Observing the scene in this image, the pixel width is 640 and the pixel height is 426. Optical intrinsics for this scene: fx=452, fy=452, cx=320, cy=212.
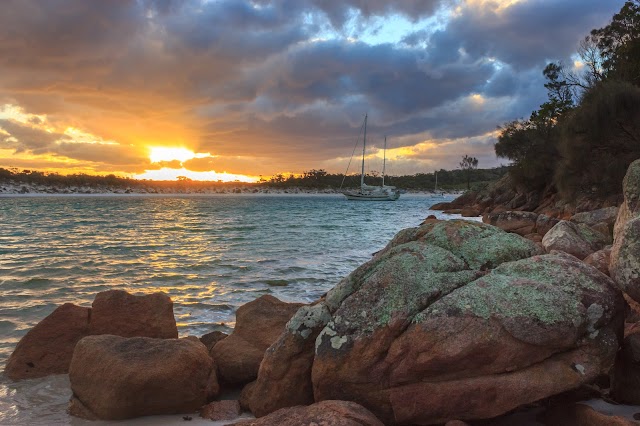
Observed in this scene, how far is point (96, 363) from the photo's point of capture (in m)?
6.12

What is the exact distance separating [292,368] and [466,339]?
7.12 feet

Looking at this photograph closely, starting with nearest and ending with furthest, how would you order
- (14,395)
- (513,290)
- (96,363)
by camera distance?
(513,290) < (96,363) < (14,395)

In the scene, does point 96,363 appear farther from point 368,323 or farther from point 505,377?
point 505,377

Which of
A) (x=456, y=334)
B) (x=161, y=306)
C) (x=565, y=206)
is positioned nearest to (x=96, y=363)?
(x=161, y=306)

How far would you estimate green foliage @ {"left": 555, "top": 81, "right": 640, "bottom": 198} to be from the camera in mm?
30750

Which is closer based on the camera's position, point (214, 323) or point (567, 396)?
point (567, 396)

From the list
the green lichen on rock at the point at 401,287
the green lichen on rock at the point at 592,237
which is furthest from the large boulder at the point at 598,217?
the green lichen on rock at the point at 401,287

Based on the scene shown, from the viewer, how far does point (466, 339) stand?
464 centimetres

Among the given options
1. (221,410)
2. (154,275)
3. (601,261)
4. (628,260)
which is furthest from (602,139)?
(221,410)

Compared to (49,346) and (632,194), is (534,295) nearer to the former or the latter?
(632,194)

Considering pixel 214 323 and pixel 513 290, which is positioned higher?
pixel 513 290

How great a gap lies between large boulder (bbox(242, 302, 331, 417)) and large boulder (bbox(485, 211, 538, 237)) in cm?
2098

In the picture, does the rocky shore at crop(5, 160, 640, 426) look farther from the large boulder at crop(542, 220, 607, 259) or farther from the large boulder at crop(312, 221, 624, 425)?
the large boulder at crop(542, 220, 607, 259)

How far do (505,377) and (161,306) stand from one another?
6.26m
